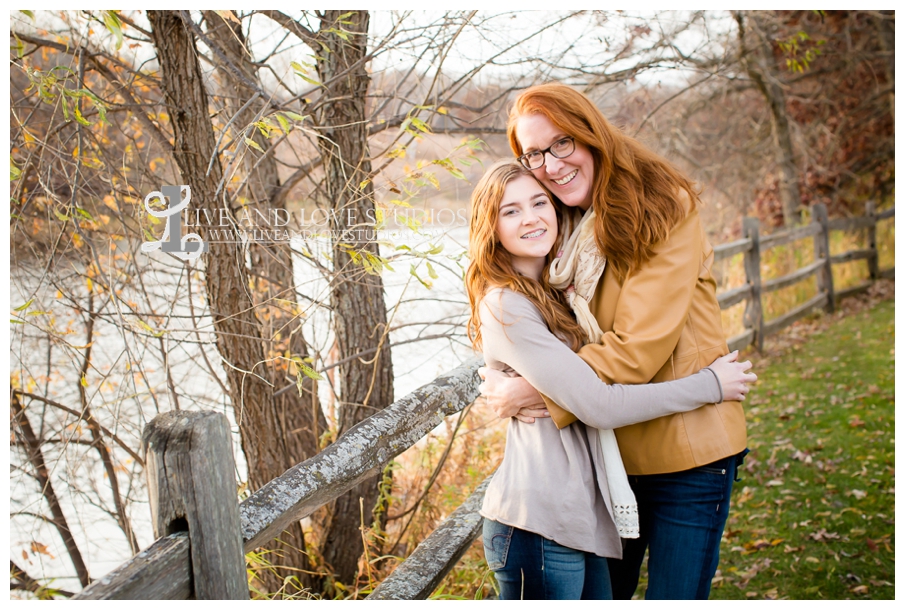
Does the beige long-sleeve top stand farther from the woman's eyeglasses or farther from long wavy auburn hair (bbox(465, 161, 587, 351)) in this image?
the woman's eyeglasses

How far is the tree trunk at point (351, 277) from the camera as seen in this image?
10.3 ft

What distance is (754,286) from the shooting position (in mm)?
7492

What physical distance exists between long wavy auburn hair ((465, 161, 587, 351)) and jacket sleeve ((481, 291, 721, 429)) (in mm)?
59

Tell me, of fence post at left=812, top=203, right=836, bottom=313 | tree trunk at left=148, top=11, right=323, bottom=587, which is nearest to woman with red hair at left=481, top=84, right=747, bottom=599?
tree trunk at left=148, top=11, right=323, bottom=587

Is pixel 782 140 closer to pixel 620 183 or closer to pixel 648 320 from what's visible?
pixel 620 183

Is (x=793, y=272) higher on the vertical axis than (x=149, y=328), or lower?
lower

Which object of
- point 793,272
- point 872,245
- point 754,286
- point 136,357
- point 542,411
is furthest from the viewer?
point 872,245

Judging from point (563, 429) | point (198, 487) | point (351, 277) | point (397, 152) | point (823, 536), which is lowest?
point (823, 536)

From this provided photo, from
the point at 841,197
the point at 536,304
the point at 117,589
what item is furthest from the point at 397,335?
the point at 841,197

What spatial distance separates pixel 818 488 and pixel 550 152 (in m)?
3.45

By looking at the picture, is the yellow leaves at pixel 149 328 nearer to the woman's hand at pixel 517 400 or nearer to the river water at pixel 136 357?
the river water at pixel 136 357


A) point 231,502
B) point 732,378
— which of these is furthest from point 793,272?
point 231,502

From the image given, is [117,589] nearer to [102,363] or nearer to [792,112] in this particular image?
[102,363]

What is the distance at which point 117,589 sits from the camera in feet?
3.97
